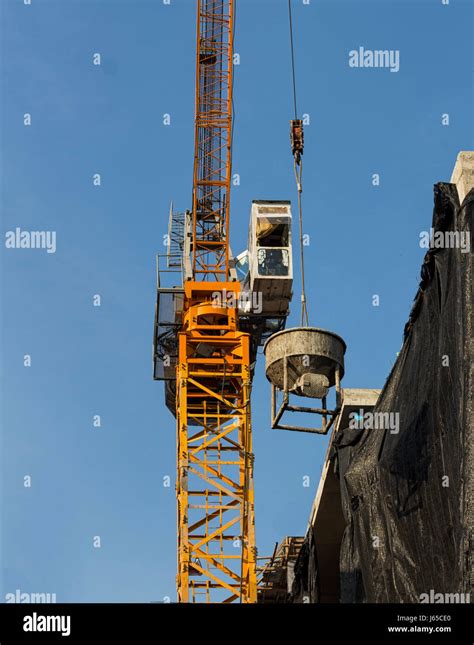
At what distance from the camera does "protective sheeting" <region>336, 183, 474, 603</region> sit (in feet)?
48.2

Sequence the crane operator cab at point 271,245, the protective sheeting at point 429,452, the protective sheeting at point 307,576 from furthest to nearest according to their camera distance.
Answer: the crane operator cab at point 271,245
the protective sheeting at point 307,576
the protective sheeting at point 429,452

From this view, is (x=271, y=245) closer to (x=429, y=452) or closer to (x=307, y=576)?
(x=307, y=576)

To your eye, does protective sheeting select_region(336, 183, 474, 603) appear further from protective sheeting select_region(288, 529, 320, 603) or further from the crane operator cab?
the crane operator cab

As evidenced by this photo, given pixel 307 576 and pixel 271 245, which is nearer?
pixel 307 576

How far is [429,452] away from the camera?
53.5 feet

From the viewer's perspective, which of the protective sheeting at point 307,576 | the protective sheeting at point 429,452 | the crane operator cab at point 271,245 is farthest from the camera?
the crane operator cab at point 271,245

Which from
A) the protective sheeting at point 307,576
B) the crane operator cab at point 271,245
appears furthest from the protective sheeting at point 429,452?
the crane operator cab at point 271,245

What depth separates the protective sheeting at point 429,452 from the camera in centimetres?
1468

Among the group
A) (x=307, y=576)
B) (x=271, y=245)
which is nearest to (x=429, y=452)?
(x=307, y=576)

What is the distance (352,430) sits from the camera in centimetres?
2297

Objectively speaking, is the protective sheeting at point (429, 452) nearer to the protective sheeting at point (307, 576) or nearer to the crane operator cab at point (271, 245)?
the protective sheeting at point (307, 576)
